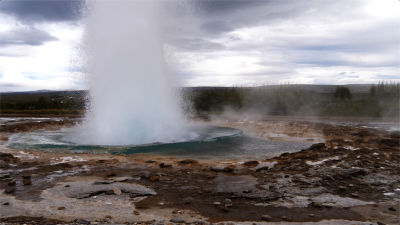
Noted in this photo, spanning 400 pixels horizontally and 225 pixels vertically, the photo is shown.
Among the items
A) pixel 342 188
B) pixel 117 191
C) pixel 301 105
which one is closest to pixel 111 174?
pixel 117 191

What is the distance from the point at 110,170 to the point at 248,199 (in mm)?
3417

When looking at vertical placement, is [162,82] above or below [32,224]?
above

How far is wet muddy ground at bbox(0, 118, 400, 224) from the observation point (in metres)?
Answer: 4.81

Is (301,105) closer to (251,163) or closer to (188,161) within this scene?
(251,163)

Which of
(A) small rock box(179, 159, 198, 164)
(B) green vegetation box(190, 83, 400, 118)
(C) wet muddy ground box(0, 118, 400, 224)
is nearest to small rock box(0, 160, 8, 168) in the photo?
(C) wet muddy ground box(0, 118, 400, 224)

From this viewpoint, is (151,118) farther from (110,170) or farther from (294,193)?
(294,193)

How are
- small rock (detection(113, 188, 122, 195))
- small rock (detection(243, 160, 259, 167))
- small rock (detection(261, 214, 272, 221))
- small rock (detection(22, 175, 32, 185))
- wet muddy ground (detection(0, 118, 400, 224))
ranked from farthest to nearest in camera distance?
small rock (detection(243, 160, 259, 167)) < small rock (detection(22, 175, 32, 185)) < small rock (detection(113, 188, 122, 195)) < wet muddy ground (detection(0, 118, 400, 224)) < small rock (detection(261, 214, 272, 221))

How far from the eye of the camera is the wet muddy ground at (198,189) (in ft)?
15.8

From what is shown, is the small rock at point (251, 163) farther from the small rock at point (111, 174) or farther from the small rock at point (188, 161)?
the small rock at point (111, 174)

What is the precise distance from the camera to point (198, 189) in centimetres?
613

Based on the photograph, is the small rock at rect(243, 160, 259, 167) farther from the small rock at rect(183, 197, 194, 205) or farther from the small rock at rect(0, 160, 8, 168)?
the small rock at rect(0, 160, 8, 168)

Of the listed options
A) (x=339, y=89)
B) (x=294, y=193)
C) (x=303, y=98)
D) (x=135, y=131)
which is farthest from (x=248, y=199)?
(x=339, y=89)

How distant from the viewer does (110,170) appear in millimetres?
7539

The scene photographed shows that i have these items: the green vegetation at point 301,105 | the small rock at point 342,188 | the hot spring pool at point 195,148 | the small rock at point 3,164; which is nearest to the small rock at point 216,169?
the hot spring pool at point 195,148
